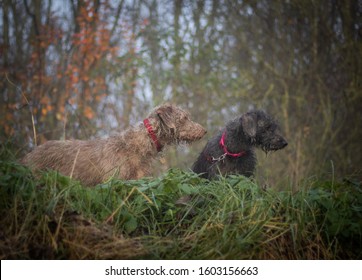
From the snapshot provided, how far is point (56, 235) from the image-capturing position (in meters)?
3.46

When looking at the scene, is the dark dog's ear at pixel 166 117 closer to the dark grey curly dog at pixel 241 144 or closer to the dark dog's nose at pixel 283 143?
the dark grey curly dog at pixel 241 144

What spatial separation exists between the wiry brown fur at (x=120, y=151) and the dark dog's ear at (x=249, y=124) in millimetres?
615

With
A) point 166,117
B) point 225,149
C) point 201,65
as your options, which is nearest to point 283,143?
point 225,149

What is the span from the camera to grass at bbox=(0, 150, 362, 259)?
3514 mm

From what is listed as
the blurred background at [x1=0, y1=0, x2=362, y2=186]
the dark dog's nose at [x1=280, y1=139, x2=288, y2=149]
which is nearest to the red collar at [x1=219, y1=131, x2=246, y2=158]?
the dark dog's nose at [x1=280, y1=139, x2=288, y2=149]

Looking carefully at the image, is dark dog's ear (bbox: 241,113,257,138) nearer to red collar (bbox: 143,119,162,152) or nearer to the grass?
red collar (bbox: 143,119,162,152)

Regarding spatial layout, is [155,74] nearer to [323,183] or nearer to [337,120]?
[337,120]

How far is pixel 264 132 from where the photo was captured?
21.3 feet

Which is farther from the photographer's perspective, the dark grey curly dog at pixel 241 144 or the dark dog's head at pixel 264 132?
the dark dog's head at pixel 264 132

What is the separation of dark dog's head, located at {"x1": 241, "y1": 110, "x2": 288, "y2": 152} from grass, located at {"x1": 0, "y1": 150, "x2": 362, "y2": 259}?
6.54 feet

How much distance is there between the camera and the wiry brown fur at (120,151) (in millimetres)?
5797

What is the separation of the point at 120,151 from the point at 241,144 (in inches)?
67.5

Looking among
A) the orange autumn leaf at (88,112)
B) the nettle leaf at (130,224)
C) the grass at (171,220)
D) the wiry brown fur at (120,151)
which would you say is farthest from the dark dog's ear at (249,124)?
the orange autumn leaf at (88,112)

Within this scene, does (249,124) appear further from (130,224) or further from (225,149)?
(130,224)
